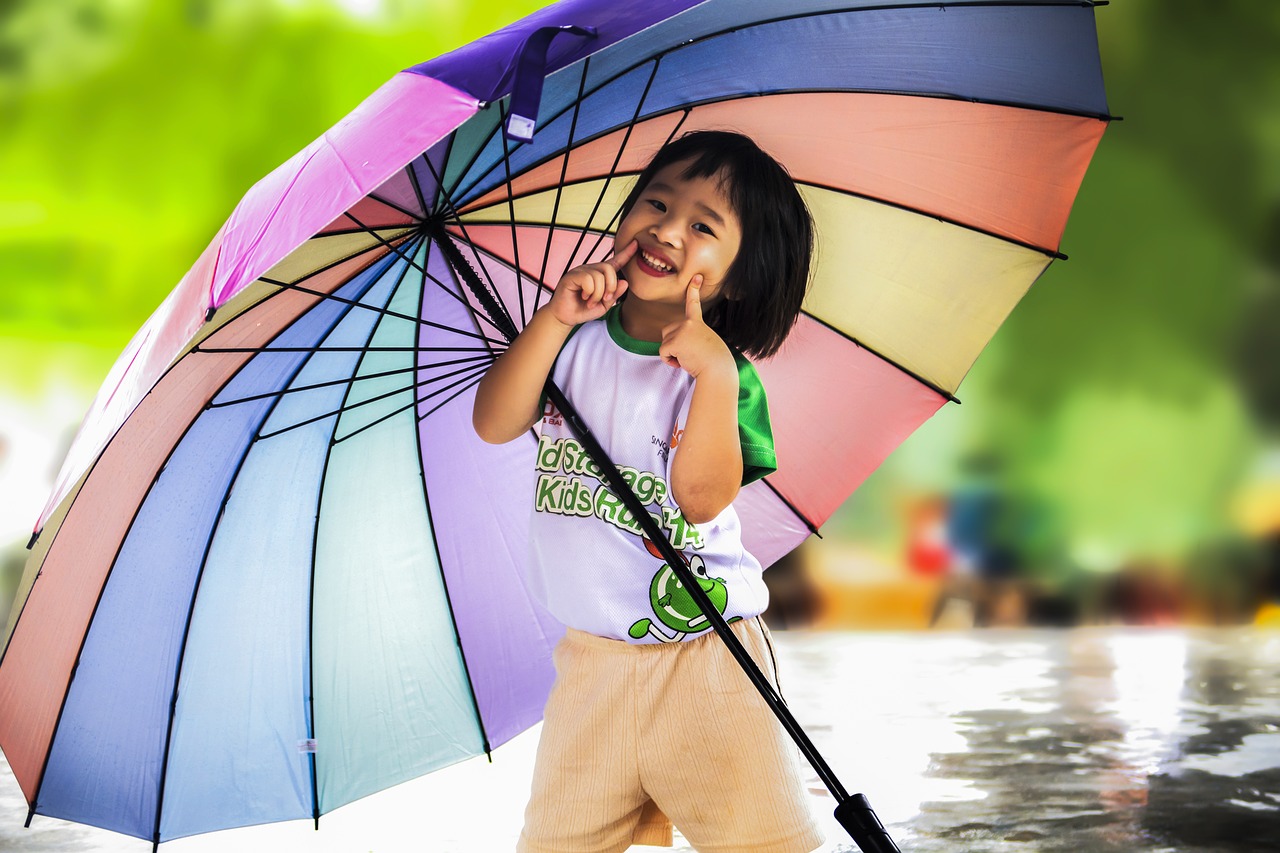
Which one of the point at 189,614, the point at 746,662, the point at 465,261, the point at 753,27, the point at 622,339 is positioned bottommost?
the point at 746,662

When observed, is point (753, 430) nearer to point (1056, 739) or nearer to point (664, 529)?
point (664, 529)

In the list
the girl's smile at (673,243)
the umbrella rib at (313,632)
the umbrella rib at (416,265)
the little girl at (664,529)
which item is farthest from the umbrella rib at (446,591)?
the girl's smile at (673,243)

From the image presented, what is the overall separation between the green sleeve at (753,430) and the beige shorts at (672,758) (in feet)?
0.59

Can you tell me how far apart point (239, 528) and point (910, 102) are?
100 cm

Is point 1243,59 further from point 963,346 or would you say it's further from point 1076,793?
point 963,346

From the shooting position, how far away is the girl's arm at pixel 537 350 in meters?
1.22

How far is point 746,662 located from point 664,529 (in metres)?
0.16

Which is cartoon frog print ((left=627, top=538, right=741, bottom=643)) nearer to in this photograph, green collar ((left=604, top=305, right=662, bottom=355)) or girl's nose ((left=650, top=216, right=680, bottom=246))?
green collar ((left=604, top=305, right=662, bottom=355))

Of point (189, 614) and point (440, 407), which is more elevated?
point (440, 407)

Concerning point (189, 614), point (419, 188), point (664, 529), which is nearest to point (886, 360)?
point (664, 529)

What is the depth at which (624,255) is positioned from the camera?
1269 mm

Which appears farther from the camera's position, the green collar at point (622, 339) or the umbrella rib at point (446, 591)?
the umbrella rib at point (446, 591)

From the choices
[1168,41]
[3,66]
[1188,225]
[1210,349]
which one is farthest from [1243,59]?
[3,66]

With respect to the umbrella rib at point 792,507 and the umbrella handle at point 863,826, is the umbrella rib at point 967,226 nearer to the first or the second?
the umbrella rib at point 792,507
